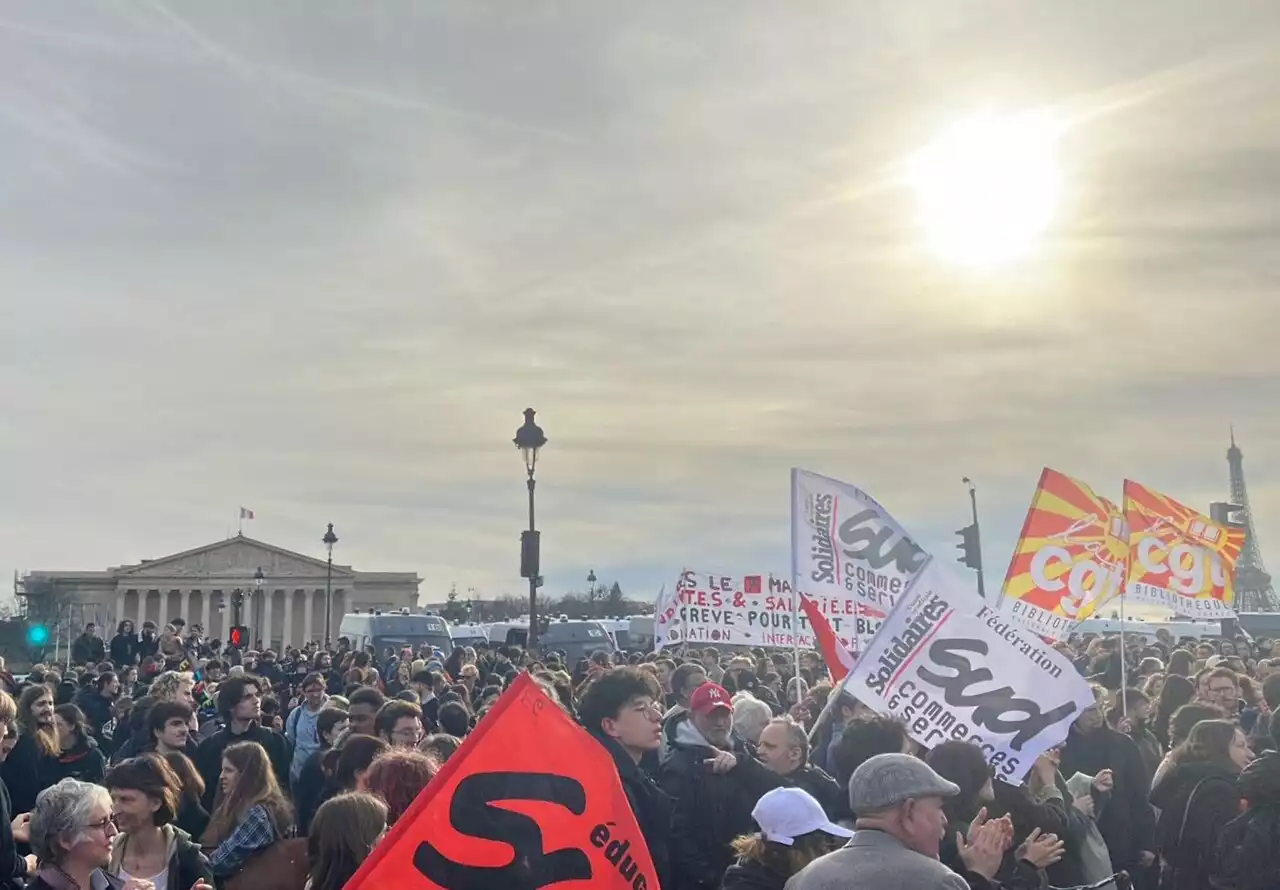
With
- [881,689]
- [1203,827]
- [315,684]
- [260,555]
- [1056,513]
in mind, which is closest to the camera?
[1203,827]

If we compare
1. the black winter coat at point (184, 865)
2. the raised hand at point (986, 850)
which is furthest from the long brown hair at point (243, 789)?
the raised hand at point (986, 850)

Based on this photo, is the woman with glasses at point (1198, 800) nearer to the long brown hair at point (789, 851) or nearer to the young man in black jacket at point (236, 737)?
the long brown hair at point (789, 851)

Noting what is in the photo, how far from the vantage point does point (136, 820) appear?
5770 millimetres

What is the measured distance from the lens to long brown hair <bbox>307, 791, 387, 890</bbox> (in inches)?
191

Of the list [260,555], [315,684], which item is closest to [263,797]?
[315,684]

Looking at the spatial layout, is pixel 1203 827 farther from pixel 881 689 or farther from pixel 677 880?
pixel 677 880

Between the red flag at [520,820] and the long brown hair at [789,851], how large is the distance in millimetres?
538

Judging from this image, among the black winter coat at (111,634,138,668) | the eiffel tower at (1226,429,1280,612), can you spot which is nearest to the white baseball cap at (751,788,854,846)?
the black winter coat at (111,634,138,668)

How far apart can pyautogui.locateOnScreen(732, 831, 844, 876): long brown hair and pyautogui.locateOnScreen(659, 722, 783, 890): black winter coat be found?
4.49 feet

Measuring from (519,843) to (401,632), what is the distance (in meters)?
41.3

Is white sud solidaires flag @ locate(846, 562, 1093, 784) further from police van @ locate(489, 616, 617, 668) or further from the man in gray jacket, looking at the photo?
police van @ locate(489, 616, 617, 668)

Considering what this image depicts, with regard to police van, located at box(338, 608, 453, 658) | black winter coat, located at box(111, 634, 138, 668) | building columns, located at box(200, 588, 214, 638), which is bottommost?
black winter coat, located at box(111, 634, 138, 668)

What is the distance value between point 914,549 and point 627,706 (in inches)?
231

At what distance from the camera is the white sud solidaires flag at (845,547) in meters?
11.4
